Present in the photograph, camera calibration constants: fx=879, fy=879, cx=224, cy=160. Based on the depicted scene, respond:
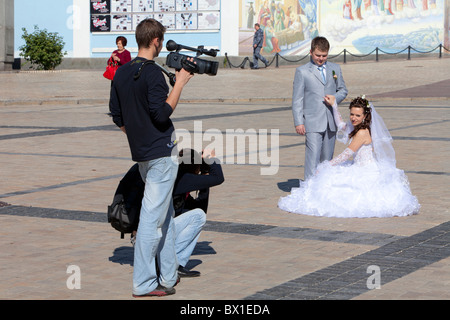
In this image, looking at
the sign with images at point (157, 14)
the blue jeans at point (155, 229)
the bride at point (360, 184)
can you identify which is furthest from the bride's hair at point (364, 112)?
the sign with images at point (157, 14)

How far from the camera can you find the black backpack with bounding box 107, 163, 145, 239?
5.79 m

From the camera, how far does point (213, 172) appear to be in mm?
6137

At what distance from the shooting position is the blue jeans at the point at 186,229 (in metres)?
6.12

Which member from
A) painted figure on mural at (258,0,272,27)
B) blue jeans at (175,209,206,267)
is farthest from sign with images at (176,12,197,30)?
blue jeans at (175,209,206,267)

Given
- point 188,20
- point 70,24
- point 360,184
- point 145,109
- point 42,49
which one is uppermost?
point 188,20

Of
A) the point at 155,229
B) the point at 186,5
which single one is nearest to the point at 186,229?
the point at 155,229

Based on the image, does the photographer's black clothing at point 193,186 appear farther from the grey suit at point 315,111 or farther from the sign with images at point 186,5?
the sign with images at point 186,5

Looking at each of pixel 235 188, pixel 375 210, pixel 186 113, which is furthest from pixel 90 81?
pixel 375 210

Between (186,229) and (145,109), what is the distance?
3.44ft

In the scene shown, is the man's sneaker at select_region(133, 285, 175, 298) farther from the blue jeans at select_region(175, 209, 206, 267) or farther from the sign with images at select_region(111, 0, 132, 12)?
the sign with images at select_region(111, 0, 132, 12)

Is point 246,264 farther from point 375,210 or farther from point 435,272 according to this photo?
point 375,210

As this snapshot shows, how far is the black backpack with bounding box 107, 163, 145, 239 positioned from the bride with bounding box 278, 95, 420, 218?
3.15 m

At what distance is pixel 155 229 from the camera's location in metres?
5.68

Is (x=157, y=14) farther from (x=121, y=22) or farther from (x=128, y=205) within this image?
(x=128, y=205)
